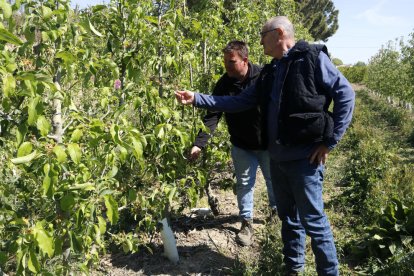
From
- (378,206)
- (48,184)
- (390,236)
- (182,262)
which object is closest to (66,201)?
(48,184)

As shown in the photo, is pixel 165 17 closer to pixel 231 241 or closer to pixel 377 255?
pixel 231 241

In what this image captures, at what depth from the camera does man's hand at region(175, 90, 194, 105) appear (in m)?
2.86

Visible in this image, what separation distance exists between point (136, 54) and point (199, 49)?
192cm

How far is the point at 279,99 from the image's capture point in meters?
2.59

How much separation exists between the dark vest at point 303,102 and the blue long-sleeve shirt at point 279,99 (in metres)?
0.04

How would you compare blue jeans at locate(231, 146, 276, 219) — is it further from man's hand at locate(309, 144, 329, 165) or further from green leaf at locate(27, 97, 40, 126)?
green leaf at locate(27, 97, 40, 126)

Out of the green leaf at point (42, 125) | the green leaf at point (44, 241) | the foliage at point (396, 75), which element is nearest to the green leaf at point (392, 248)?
the green leaf at point (44, 241)

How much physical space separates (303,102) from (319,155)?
362mm

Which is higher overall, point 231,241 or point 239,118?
point 239,118

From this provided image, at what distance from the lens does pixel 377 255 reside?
3.32 meters

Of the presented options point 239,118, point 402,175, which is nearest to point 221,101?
point 239,118

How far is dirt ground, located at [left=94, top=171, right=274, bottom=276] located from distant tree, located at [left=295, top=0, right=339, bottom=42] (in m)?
30.1

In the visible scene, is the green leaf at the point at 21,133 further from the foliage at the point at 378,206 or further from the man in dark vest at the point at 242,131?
the foliage at the point at 378,206

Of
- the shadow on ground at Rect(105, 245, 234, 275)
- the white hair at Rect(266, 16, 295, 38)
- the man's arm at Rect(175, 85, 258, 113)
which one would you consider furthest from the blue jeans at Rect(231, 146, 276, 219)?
the white hair at Rect(266, 16, 295, 38)
